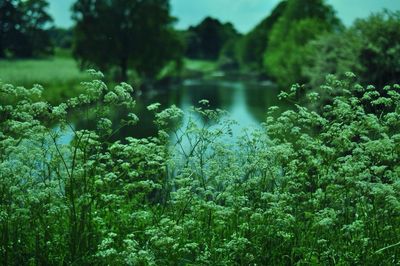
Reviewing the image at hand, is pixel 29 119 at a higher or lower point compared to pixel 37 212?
higher

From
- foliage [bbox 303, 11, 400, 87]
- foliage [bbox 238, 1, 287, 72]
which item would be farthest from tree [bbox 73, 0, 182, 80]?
foliage [bbox 238, 1, 287, 72]

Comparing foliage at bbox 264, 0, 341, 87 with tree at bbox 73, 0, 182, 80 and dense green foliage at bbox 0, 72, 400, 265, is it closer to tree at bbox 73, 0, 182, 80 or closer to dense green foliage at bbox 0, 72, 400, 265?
tree at bbox 73, 0, 182, 80

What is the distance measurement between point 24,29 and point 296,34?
28.1m

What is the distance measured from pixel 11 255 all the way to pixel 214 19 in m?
145

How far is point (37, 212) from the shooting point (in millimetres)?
5656

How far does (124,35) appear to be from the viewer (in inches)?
2045

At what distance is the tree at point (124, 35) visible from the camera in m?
50.3

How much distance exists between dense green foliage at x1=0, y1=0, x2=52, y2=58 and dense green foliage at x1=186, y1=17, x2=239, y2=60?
7542cm

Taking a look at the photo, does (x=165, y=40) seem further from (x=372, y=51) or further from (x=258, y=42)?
(x=258, y=42)

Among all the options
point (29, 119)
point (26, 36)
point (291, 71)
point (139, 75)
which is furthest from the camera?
point (26, 36)

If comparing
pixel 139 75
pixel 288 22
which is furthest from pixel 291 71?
pixel 288 22

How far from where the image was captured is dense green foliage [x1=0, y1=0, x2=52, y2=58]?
55500 millimetres

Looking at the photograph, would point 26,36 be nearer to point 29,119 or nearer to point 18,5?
point 18,5

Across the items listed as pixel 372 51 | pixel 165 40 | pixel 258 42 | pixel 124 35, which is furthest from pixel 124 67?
pixel 258 42
